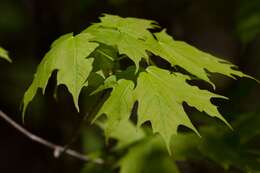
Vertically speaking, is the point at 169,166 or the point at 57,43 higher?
the point at 57,43

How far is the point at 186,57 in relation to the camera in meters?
1.30

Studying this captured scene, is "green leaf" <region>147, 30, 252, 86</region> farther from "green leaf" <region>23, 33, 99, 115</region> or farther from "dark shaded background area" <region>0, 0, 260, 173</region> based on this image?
"dark shaded background area" <region>0, 0, 260, 173</region>

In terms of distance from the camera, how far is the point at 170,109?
45.6 inches

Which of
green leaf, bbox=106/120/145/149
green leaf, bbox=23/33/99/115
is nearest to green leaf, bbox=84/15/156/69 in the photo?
green leaf, bbox=23/33/99/115

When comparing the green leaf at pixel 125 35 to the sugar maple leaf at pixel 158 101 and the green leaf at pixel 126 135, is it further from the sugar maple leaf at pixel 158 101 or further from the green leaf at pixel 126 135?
the green leaf at pixel 126 135

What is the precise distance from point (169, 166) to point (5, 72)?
1.99 m

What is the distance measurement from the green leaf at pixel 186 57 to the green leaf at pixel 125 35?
1.5 inches

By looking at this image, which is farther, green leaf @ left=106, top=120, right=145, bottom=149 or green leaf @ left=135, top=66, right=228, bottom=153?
green leaf @ left=106, top=120, right=145, bottom=149

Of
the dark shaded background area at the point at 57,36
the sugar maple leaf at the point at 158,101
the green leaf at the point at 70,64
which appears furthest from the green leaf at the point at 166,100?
the dark shaded background area at the point at 57,36

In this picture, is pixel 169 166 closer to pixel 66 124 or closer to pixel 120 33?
pixel 120 33

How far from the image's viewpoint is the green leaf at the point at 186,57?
1261 millimetres

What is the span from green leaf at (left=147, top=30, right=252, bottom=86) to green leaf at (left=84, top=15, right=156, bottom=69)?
4 cm

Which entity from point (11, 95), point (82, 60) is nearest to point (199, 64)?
point (82, 60)

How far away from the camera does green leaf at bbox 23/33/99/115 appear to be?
3.88ft
